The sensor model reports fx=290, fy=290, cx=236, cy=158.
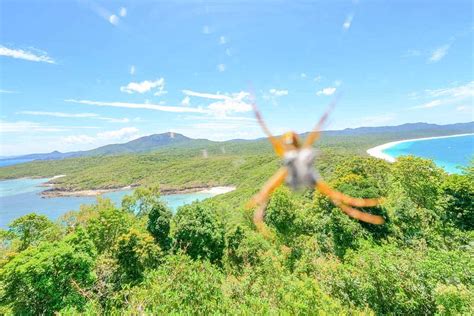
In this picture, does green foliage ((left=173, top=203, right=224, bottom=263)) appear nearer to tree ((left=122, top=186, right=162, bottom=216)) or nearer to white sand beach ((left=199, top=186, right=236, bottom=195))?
tree ((left=122, top=186, right=162, bottom=216))

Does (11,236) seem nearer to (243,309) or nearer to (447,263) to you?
(243,309)

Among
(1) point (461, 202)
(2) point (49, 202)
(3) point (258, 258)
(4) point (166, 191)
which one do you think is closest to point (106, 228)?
(3) point (258, 258)

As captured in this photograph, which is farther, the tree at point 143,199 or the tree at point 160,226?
the tree at point 143,199

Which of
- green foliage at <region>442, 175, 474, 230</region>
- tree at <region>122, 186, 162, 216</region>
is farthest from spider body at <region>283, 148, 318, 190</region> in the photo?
green foliage at <region>442, 175, 474, 230</region>

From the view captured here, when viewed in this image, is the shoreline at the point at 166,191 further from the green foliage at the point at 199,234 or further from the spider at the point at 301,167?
the spider at the point at 301,167

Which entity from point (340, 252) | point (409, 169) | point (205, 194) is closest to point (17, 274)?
point (340, 252)

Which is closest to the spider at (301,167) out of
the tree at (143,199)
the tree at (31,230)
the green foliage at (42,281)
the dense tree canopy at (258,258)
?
the dense tree canopy at (258,258)
